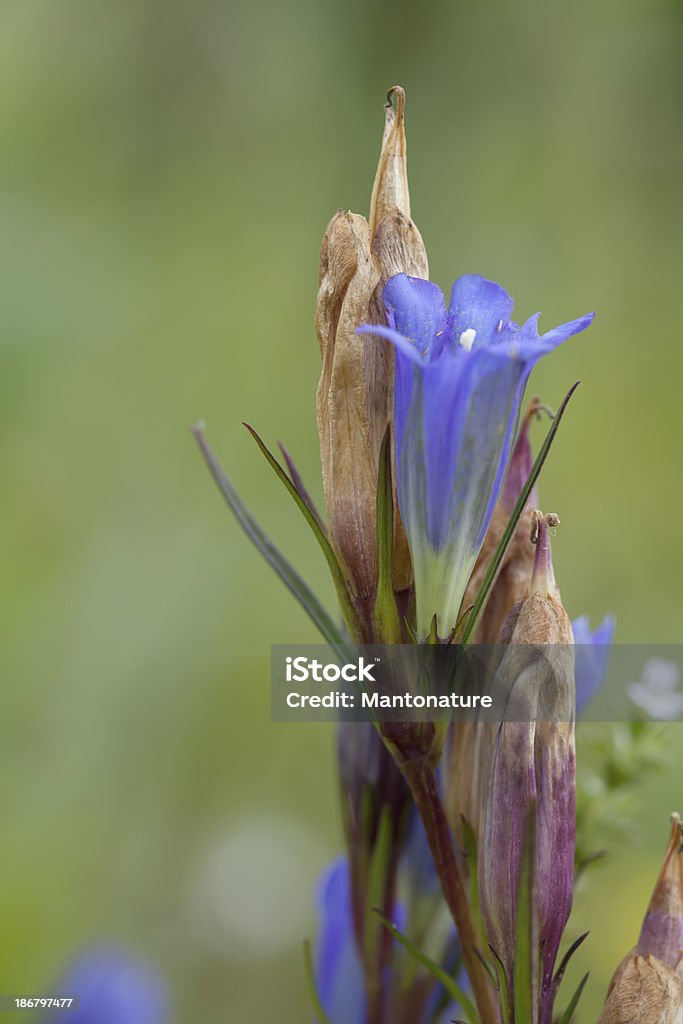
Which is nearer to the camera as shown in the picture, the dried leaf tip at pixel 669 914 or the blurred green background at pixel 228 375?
the dried leaf tip at pixel 669 914

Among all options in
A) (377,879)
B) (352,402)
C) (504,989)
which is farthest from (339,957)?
(352,402)

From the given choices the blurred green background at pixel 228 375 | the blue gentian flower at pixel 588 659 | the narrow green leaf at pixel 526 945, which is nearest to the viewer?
the narrow green leaf at pixel 526 945

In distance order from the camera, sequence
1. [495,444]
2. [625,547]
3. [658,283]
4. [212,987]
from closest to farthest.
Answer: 1. [495,444]
2. [212,987]
3. [625,547]
4. [658,283]

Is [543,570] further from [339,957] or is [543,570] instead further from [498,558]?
[339,957]

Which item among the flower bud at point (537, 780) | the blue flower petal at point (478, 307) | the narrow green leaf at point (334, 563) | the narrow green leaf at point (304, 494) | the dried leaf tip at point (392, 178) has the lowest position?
the flower bud at point (537, 780)

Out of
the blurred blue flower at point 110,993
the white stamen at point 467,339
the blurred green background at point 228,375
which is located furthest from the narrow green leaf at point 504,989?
the blurred green background at point 228,375

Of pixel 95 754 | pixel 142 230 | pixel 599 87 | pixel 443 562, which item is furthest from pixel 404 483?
pixel 599 87

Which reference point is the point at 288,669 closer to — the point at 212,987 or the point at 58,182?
the point at 212,987

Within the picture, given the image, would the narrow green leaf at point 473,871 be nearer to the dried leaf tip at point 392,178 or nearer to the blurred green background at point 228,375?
the dried leaf tip at point 392,178

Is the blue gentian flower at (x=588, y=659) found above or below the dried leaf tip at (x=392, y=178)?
below
